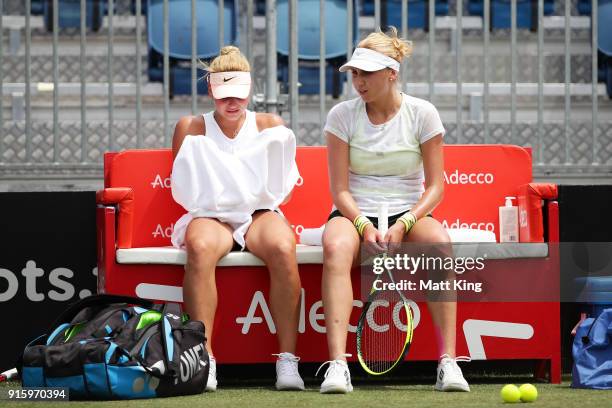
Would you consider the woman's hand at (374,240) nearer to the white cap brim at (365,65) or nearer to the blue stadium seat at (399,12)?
the white cap brim at (365,65)

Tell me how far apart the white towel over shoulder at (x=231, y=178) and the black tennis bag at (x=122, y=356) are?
590 millimetres

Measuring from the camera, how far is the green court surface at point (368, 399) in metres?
4.19

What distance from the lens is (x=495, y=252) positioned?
5047mm

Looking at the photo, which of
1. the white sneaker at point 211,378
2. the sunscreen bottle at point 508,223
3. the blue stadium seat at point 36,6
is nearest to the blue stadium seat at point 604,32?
the sunscreen bottle at point 508,223

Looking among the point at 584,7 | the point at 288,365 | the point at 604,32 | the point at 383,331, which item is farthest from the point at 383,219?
the point at 584,7

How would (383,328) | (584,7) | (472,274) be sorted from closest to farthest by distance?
(383,328) → (472,274) → (584,7)

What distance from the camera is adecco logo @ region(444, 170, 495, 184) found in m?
5.50

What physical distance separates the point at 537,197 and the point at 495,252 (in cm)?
30

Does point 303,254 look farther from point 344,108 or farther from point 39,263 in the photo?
point 39,263

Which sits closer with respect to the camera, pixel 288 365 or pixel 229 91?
pixel 288 365

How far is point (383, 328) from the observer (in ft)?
15.9

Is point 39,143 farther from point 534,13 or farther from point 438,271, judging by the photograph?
point 534,13

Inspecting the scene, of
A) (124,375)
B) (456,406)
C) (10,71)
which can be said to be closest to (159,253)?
(124,375)

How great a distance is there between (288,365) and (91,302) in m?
0.79
